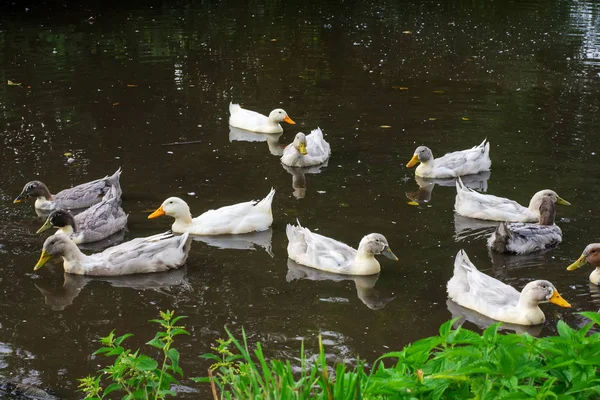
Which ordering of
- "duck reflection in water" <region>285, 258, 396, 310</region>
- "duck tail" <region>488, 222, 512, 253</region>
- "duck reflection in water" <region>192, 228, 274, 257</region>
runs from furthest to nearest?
"duck reflection in water" <region>192, 228, 274, 257</region> < "duck tail" <region>488, 222, 512, 253</region> < "duck reflection in water" <region>285, 258, 396, 310</region>

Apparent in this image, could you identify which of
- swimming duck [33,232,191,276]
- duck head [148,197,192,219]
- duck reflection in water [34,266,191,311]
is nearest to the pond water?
duck reflection in water [34,266,191,311]

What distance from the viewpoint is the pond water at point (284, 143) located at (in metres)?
7.41

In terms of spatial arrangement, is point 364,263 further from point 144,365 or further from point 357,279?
point 144,365

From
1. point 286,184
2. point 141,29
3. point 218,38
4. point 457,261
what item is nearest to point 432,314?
point 457,261

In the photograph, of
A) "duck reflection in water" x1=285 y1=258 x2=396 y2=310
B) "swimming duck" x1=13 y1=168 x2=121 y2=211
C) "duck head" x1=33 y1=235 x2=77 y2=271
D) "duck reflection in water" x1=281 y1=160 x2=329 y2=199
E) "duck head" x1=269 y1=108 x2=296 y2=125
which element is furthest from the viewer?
"duck head" x1=269 y1=108 x2=296 y2=125

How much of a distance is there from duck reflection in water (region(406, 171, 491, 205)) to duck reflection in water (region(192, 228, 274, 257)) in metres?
2.03

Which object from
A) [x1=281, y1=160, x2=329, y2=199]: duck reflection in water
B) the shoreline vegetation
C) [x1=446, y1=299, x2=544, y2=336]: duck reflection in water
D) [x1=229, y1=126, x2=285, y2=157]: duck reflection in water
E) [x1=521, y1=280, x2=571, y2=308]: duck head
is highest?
the shoreline vegetation

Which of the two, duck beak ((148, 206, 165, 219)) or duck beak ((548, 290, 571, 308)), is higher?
duck beak ((548, 290, 571, 308))

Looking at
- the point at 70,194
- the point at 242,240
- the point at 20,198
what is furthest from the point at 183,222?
the point at 20,198

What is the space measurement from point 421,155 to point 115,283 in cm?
445

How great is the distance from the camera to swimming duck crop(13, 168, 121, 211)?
9930 millimetres

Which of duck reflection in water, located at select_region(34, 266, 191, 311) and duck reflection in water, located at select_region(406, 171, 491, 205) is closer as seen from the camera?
duck reflection in water, located at select_region(34, 266, 191, 311)

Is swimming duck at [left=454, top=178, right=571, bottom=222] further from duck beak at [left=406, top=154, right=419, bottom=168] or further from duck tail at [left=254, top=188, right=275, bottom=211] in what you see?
duck tail at [left=254, top=188, right=275, bottom=211]

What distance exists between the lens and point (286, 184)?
10.9 meters
